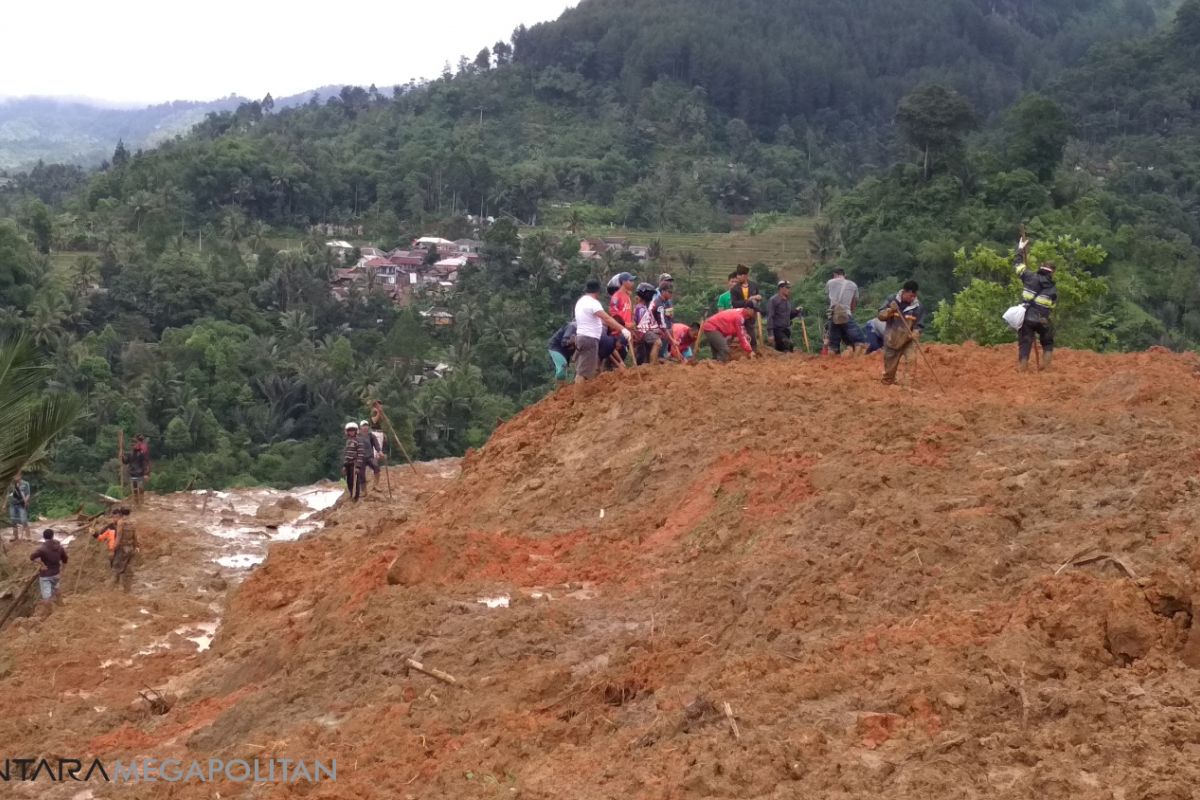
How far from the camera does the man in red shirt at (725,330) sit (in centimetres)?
1260

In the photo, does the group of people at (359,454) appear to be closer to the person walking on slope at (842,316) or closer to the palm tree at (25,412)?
the person walking on slope at (842,316)

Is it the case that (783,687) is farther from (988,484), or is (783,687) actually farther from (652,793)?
(988,484)

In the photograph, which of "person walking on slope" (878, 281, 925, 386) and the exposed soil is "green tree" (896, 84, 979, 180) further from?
"person walking on slope" (878, 281, 925, 386)

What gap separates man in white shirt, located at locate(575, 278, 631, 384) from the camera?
436 inches

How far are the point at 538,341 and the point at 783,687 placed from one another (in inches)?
1954

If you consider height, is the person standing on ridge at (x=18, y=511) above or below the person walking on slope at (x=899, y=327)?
below

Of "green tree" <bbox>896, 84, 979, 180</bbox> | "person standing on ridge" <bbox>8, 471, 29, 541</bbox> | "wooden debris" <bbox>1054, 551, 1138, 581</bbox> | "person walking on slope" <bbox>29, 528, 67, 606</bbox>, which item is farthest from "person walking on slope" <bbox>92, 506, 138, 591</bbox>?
"green tree" <bbox>896, 84, 979, 180</bbox>

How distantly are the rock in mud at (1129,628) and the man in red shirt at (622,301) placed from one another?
292 inches

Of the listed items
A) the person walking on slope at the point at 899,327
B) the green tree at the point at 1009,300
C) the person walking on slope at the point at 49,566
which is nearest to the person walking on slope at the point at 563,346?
the person walking on slope at the point at 899,327

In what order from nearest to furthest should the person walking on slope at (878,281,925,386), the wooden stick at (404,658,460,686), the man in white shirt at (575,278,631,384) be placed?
1. the wooden stick at (404,658,460,686)
2. the person walking on slope at (878,281,925,386)
3. the man in white shirt at (575,278,631,384)

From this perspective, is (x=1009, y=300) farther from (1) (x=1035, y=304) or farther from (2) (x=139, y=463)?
(2) (x=139, y=463)

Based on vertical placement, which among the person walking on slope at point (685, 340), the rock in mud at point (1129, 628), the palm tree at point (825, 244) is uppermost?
the rock in mud at point (1129, 628)

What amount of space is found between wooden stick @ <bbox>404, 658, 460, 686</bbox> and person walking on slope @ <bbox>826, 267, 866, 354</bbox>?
271 inches

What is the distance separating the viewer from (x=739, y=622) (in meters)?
6.16
